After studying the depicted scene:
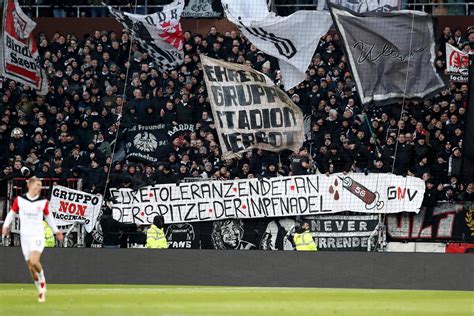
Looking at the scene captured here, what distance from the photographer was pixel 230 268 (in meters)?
21.9

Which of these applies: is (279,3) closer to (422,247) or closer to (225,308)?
(422,247)

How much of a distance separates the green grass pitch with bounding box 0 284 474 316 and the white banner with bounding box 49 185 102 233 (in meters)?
2.85

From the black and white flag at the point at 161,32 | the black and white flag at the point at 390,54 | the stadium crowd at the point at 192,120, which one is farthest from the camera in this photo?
the black and white flag at the point at 161,32

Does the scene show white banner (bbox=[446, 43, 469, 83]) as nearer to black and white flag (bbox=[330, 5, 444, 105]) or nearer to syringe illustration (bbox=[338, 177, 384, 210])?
black and white flag (bbox=[330, 5, 444, 105])

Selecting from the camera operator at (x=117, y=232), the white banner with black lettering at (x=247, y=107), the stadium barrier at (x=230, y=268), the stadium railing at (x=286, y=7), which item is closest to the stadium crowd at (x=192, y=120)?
the white banner with black lettering at (x=247, y=107)

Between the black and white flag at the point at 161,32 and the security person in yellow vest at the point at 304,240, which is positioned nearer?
the security person in yellow vest at the point at 304,240

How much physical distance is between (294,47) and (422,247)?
18.4 feet

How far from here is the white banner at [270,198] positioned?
23.8 m

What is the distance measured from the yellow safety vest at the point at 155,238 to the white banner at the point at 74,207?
1.68 meters

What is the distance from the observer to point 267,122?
25.9 m

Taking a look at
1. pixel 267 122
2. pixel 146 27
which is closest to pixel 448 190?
pixel 267 122

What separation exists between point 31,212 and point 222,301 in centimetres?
374

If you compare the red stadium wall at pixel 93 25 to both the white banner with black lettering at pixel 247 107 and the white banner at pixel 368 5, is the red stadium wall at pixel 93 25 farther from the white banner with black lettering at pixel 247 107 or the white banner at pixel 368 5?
the white banner at pixel 368 5

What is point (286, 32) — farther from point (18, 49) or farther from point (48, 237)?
point (48, 237)
